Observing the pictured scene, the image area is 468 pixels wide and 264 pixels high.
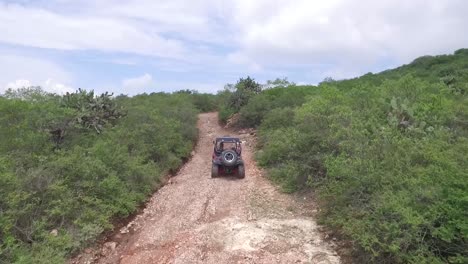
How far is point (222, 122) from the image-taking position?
97.2 feet

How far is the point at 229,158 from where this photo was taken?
14.3 meters

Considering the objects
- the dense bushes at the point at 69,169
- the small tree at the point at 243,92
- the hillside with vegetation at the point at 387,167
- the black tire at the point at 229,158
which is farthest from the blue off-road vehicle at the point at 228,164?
the small tree at the point at 243,92

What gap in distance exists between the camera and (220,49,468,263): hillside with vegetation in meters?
7.00

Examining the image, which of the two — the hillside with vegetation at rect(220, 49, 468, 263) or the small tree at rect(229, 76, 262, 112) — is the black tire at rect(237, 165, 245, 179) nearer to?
the hillside with vegetation at rect(220, 49, 468, 263)

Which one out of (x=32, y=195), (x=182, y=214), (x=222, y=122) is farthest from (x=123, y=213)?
(x=222, y=122)

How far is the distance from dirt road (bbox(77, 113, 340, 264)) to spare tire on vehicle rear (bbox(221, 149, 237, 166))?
58 cm

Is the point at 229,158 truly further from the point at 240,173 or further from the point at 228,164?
the point at 240,173

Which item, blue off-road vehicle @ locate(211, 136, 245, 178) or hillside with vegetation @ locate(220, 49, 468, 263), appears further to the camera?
blue off-road vehicle @ locate(211, 136, 245, 178)

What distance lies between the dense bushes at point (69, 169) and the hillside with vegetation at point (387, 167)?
14.9 feet

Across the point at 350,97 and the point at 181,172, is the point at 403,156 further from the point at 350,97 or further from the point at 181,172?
the point at 181,172

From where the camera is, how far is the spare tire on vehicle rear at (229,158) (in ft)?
46.6

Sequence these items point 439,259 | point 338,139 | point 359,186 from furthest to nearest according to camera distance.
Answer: point 338,139 < point 359,186 < point 439,259

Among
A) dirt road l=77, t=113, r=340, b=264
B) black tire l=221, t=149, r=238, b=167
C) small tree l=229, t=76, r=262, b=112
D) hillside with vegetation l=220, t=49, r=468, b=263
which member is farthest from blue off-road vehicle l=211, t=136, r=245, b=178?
small tree l=229, t=76, r=262, b=112

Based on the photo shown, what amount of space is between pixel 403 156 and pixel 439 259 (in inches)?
127
